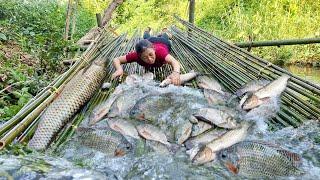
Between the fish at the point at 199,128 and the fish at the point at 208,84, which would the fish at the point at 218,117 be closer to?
the fish at the point at 199,128

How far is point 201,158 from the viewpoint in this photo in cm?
211

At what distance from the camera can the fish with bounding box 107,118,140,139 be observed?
236 centimetres

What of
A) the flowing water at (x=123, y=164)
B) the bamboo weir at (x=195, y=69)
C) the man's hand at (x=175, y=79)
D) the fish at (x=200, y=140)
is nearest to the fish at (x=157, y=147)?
the flowing water at (x=123, y=164)

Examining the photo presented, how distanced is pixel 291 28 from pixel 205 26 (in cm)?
187

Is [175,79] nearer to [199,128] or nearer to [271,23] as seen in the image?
[199,128]

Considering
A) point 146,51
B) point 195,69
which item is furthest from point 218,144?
point 195,69

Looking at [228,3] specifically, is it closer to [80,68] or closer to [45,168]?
[80,68]

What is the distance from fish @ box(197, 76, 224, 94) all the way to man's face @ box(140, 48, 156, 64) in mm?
492

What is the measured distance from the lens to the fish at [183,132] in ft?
7.64

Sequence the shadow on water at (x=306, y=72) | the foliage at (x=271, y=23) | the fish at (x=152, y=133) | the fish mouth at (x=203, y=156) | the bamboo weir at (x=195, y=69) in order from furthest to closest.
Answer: the foliage at (x=271, y=23)
the shadow on water at (x=306, y=72)
the bamboo weir at (x=195, y=69)
the fish at (x=152, y=133)
the fish mouth at (x=203, y=156)

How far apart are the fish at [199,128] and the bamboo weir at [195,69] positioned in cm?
44

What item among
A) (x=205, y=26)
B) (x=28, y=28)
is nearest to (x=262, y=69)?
(x=28, y=28)

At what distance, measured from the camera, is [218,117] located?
249 cm

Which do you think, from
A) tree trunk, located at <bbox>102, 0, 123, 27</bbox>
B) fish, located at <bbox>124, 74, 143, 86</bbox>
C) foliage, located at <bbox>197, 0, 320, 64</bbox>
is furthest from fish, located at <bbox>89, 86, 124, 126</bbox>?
foliage, located at <bbox>197, 0, 320, 64</bbox>
